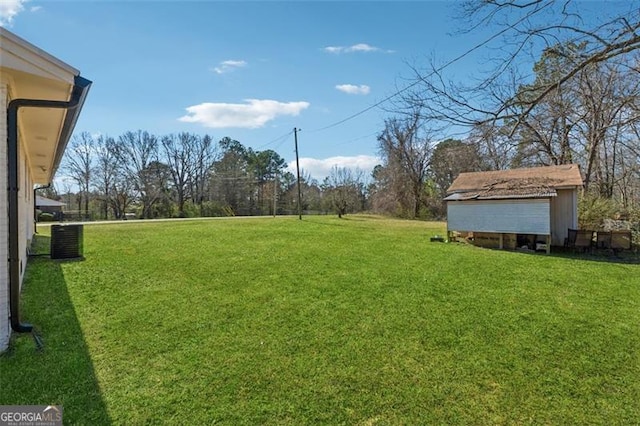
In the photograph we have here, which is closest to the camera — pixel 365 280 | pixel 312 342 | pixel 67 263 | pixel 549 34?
pixel 549 34

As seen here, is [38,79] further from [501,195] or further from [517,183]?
[517,183]

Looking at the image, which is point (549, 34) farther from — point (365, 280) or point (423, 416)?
point (365, 280)

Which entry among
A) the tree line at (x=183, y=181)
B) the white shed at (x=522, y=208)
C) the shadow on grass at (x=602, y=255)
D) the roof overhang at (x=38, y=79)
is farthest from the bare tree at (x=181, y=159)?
the roof overhang at (x=38, y=79)

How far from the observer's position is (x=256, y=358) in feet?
12.5

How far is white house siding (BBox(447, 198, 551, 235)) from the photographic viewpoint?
11.4m

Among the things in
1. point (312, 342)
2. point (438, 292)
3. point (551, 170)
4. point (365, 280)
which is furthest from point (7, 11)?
point (551, 170)

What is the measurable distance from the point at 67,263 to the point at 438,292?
7.41 meters

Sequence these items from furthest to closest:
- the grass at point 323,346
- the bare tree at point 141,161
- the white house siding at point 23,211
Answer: the bare tree at point 141,161
the white house siding at point 23,211
the grass at point 323,346

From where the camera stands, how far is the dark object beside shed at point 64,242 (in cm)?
772

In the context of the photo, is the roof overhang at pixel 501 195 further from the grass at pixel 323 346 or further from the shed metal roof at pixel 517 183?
the grass at pixel 323 346

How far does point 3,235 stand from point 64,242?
5022 mm

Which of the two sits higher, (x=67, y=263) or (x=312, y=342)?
(x=67, y=263)
